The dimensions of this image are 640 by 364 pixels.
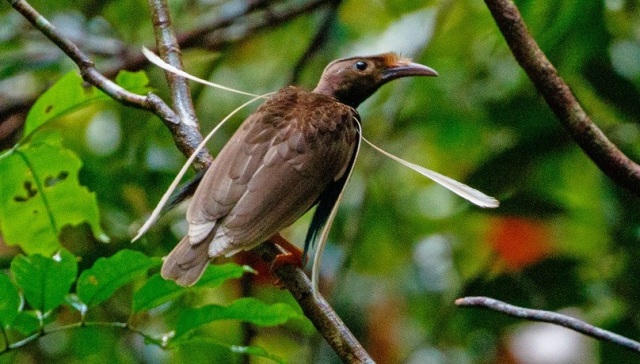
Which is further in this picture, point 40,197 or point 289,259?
point 40,197

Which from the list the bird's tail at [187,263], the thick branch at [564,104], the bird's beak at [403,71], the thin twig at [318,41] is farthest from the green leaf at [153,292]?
the thin twig at [318,41]

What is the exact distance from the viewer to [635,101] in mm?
4180

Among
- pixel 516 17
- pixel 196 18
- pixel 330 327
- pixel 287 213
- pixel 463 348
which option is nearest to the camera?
pixel 330 327

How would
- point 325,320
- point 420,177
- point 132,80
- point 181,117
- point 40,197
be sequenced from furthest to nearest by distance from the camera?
1. point 420,177
2. point 40,197
3. point 132,80
4. point 181,117
5. point 325,320

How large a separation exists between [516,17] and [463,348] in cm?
272

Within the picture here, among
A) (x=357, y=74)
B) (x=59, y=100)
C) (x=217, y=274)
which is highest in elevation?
(x=59, y=100)

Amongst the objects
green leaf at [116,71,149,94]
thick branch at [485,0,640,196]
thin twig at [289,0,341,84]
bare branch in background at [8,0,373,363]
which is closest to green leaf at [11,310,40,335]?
bare branch in background at [8,0,373,363]

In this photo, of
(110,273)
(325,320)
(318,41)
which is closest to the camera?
(325,320)

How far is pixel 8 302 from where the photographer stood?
8.32 feet

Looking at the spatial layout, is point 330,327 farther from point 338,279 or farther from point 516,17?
point 338,279

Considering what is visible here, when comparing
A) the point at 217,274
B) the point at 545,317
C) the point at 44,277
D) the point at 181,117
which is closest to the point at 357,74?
the point at 181,117

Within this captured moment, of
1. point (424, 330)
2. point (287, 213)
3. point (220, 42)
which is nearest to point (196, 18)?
point (220, 42)

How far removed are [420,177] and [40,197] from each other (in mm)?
3109

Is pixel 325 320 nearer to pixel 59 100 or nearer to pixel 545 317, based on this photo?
pixel 545 317
